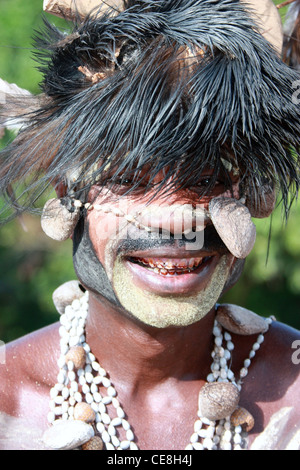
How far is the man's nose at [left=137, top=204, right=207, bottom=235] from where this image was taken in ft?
5.78

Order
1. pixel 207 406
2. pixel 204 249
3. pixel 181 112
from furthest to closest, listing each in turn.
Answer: pixel 207 406 < pixel 204 249 < pixel 181 112

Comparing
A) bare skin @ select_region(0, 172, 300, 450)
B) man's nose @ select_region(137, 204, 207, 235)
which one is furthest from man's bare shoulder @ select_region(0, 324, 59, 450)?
man's nose @ select_region(137, 204, 207, 235)

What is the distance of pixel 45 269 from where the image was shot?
447cm

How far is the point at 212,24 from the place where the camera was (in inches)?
67.3

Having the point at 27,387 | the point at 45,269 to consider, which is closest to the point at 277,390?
the point at 27,387

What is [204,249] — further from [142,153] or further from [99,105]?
[99,105]

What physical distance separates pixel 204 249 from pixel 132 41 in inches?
23.8

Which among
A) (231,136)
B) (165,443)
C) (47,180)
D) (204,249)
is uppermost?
(231,136)

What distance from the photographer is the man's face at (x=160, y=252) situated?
1.79 m

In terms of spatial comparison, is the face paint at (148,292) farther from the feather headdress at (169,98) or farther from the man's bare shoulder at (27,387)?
the man's bare shoulder at (27,387)

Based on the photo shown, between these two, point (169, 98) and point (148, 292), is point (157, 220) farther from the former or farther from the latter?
point (169, 98)

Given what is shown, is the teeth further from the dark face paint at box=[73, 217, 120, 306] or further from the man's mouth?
the dark face paint at box=[73, 217, 120, 306]

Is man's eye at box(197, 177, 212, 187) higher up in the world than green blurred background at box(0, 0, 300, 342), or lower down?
higher up

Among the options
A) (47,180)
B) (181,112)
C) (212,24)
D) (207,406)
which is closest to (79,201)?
(47,180)
